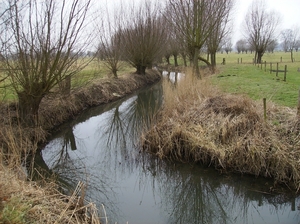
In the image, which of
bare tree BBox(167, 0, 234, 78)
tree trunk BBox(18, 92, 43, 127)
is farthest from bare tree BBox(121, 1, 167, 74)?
tree trunk BBox(18, 92, 43, 127)

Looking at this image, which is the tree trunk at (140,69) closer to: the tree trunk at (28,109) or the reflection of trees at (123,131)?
the reflection of trees at (123,131)

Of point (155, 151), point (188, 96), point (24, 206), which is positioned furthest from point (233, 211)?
point (188, 96)

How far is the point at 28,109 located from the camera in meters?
Result: 7.70

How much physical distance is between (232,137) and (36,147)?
4351mm

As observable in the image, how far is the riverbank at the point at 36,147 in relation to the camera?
315cm

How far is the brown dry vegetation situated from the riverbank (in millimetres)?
2682

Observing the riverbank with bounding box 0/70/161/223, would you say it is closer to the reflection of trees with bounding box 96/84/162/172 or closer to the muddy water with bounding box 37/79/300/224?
the muddy water with bounding box 37/79/300/224

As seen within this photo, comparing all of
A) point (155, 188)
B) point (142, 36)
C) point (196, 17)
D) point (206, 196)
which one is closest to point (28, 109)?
point (155, 188)

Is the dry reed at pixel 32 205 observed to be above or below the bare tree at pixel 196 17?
below

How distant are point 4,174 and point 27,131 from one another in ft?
12.5

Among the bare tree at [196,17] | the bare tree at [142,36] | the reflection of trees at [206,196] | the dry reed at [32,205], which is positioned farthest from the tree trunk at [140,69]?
the dry reed at [32,205]

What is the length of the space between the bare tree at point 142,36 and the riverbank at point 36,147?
1547 millimetres

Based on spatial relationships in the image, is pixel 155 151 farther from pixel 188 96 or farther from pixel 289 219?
pixel 289 219

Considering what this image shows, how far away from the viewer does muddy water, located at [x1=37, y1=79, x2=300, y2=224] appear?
4.43 metres
